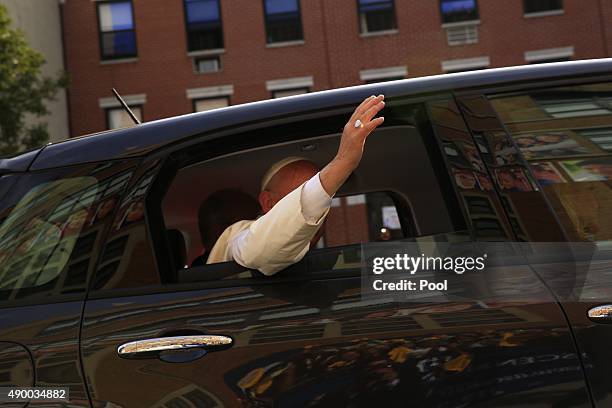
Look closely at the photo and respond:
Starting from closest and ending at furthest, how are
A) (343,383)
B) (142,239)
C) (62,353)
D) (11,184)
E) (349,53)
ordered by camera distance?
1. (343,383)
2. (62,353)
3. (142,239)
4. (11,184)
5. (349,53)

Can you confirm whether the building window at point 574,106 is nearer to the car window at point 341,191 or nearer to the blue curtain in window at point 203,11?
the car window at point 341,191

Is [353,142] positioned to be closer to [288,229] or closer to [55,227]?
[288,229]

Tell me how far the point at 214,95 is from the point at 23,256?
1904 cm

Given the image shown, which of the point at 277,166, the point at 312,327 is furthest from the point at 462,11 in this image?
the point at 312,327

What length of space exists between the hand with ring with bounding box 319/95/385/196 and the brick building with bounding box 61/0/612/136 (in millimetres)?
18099

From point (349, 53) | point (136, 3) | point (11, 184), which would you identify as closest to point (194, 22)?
point (136, 3)

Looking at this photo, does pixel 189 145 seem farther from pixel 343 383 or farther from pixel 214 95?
pixel 214 95

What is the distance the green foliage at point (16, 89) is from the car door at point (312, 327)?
45.9ft

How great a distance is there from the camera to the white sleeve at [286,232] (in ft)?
6.24

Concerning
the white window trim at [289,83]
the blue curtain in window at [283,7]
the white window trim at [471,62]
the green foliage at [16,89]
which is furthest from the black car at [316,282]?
the blue curtain in window at [283,7]

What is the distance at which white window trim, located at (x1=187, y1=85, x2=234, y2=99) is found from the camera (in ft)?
67.6

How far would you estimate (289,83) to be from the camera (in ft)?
67.3

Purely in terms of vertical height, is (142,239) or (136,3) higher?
(136,3)

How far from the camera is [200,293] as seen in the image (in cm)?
193
